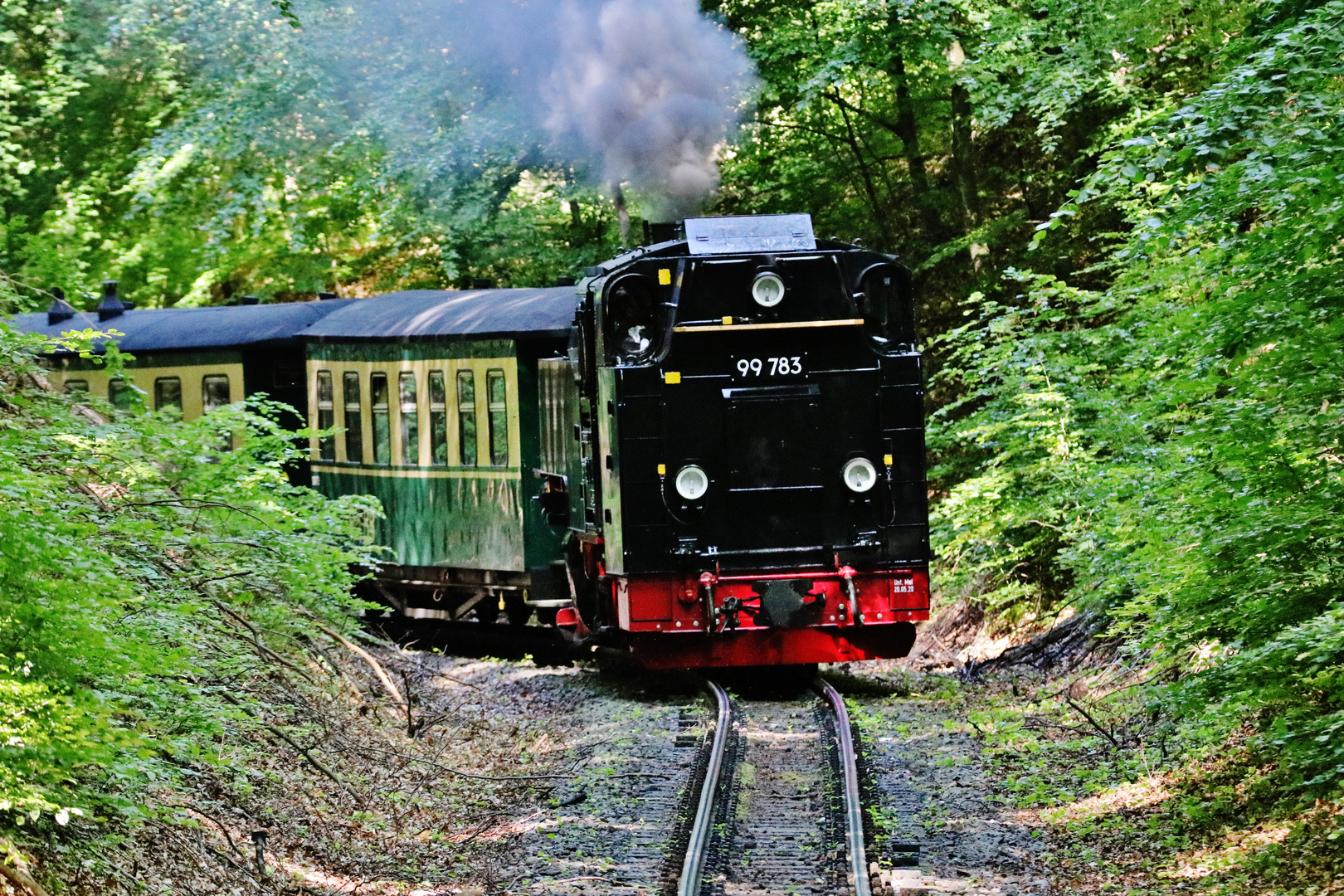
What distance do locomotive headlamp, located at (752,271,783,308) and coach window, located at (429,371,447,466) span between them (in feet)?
14.8

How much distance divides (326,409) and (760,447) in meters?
7.01

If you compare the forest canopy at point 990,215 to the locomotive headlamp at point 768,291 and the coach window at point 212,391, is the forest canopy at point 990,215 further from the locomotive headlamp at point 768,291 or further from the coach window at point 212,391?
the locomotive headlamp at point 768,291

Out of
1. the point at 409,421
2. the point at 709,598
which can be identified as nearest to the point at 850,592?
the point at 709,598

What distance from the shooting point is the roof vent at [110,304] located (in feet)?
67.3

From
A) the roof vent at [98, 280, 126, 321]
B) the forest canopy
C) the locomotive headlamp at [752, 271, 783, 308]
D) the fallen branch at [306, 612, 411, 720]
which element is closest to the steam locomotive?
the locomotive headlamp at [752, 271, 783, 308]

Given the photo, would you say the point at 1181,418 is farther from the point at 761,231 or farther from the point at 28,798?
the point at 28,798

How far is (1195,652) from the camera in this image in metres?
9.01

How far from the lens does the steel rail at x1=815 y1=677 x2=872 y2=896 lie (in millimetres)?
6852

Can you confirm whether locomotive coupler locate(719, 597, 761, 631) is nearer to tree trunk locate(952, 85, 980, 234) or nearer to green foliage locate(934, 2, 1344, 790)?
green foliage locate(934, 2, 1344, 790)

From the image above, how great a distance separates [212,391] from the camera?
17.9 m

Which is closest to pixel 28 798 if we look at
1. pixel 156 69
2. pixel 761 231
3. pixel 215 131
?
pixel 761 231

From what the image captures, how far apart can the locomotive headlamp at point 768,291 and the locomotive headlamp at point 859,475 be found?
131 cm

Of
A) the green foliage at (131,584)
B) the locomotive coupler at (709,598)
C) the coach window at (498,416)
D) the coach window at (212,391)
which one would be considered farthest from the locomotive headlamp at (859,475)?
the coach window at (212,391)

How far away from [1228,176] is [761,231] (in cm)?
510
